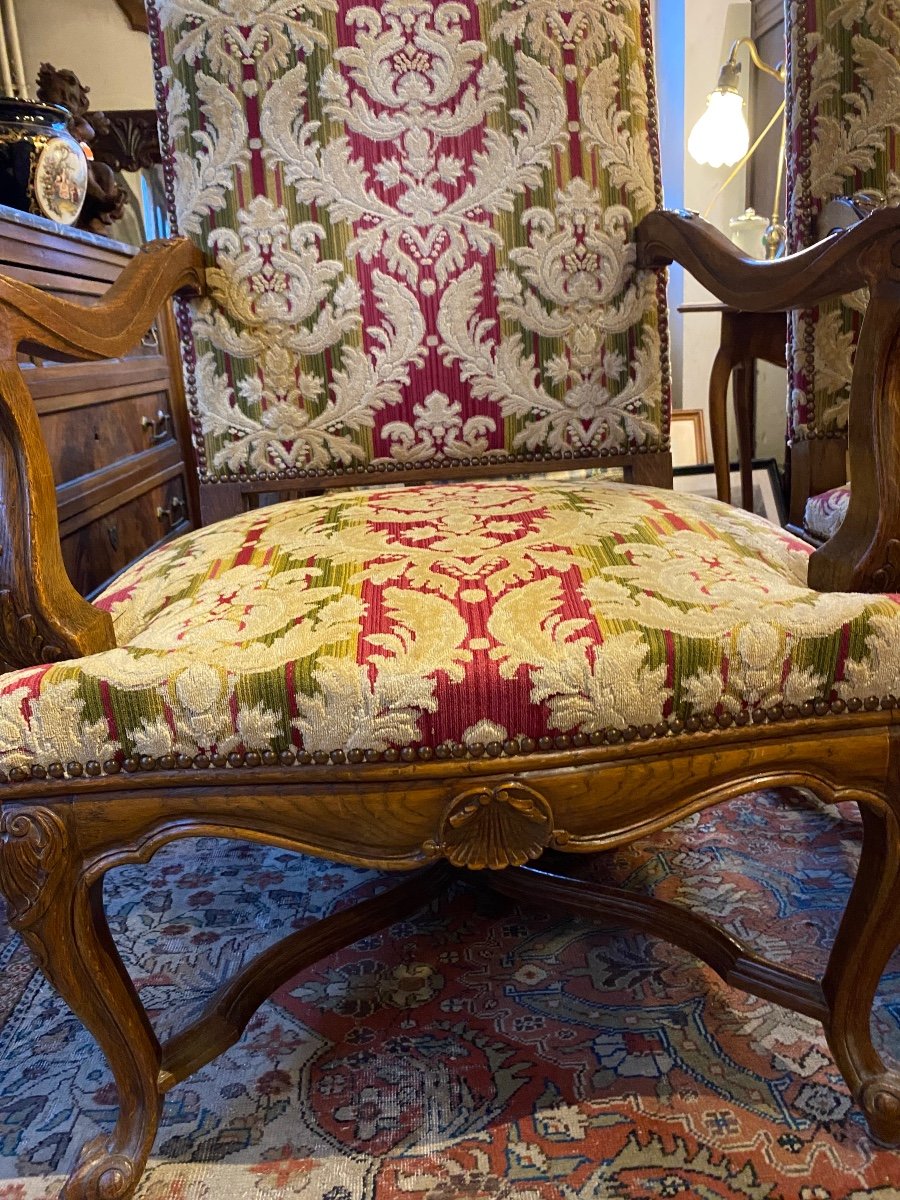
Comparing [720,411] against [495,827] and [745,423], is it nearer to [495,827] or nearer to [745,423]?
[745,423]

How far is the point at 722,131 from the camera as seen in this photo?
8.62 ft

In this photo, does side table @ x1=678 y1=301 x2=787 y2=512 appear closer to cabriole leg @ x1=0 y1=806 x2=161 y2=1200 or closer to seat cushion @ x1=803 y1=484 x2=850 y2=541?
seat cushion @ x1=803 y1=484 x2=850 y2=541

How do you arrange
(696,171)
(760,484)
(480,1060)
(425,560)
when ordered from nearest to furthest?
(425,560) < (480,1060) < (760,484) < (696,171)

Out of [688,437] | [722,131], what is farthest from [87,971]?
[688,437]

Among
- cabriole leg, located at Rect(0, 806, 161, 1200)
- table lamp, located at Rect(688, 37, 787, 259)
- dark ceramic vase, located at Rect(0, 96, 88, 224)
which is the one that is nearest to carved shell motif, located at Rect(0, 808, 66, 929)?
cabriole leg, located at Rect(0, 806, 161, 1200)

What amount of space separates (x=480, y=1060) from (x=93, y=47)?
9.30ft

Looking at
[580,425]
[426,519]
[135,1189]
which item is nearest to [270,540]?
[426,519]

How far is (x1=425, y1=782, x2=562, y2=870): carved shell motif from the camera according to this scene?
0.67m

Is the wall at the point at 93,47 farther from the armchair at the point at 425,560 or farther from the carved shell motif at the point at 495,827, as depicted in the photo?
the carved shell motif at the point at 495,827

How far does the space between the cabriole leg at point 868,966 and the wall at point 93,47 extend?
2699 mm

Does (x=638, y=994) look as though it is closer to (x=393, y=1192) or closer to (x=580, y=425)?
(x=393, y=1192)

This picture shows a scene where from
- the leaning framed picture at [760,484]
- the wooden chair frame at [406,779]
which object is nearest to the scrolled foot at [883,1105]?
the wooden chair frame at [406,779]

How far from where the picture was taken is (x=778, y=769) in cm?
70

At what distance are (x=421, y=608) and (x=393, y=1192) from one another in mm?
518
